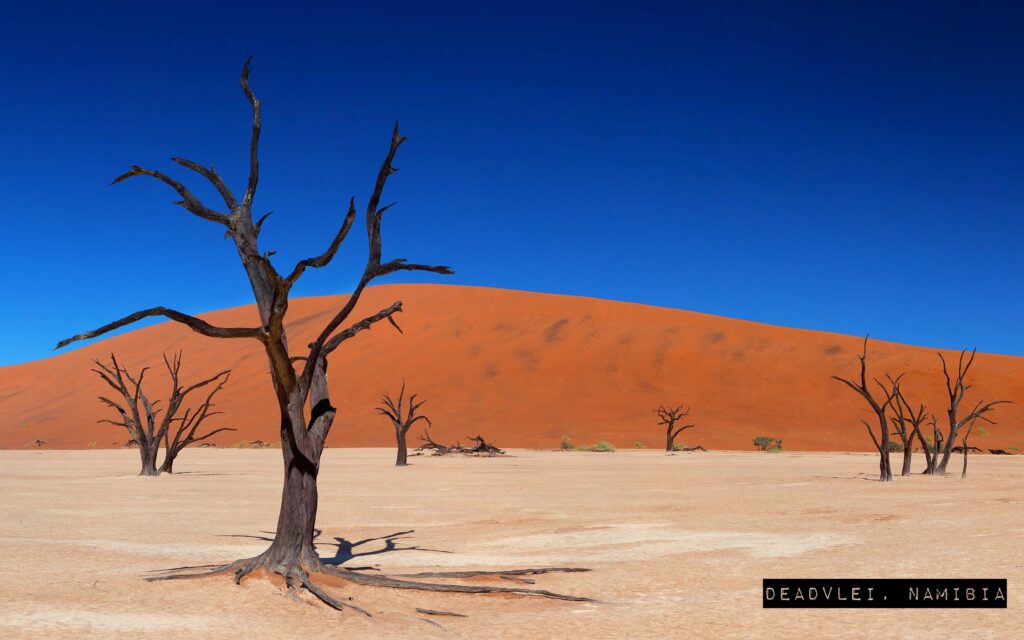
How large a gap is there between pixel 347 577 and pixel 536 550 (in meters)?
3.22

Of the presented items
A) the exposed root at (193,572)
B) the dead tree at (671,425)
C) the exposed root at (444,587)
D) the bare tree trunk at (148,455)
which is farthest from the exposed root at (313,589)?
the dead tree at (671,425)

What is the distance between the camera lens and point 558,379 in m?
64.2

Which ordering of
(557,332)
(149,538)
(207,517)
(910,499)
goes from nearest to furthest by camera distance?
(149,538) → (207,517) → (910,499) → (557,332)

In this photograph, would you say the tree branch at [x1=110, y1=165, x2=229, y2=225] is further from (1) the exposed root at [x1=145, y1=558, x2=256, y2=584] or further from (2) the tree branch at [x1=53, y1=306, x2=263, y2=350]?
(1) the exposed root at [x1=145, y1=558, x2=256, y2=584]

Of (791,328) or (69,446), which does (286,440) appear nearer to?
(69,446)

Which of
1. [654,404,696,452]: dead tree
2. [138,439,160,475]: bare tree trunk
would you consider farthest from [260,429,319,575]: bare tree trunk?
[654,404,696,452]: dead tree

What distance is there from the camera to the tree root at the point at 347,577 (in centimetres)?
755

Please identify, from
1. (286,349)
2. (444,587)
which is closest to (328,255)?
(286,349)

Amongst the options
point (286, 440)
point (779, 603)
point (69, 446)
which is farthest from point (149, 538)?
point (69, 446)

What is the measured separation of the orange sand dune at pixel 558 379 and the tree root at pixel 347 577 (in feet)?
141

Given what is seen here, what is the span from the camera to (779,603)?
23.7ft

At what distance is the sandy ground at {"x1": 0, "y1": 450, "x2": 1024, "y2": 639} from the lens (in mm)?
6660

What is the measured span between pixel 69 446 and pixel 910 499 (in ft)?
186

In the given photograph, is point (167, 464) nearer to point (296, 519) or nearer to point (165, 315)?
point (296, 519)
